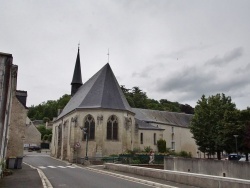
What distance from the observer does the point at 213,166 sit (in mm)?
16719

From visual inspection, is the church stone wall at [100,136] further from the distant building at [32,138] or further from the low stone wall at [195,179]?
the distant building at [32,138]

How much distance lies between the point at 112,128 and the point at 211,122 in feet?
42.7

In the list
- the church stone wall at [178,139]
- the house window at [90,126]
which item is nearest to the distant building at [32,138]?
the church stone wall at [178,139]

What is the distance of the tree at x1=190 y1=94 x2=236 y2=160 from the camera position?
1410 inches

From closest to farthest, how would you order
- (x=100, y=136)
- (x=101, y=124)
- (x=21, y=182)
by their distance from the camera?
(x=21, y=182) → (x=100, y=136) → (x=101, y=124)

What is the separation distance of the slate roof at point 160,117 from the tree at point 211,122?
14.3 metres

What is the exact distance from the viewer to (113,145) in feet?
113

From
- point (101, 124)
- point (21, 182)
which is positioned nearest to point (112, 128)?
point (101, 124)

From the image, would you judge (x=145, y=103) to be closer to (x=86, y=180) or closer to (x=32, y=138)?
(x=32, y=138)

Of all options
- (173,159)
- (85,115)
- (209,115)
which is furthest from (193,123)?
(173,159)

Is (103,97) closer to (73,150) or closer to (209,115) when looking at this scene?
(73,150)

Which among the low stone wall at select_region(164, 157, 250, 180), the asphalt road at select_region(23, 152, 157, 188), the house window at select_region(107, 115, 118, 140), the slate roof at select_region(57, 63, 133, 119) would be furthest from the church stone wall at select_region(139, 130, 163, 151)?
the asphalt road at select_region(23, 152, 157, 188)

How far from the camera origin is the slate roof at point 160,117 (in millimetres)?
52969

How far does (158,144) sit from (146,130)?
2.90m
